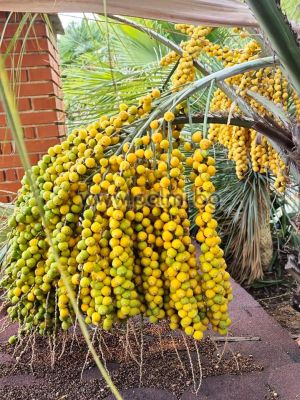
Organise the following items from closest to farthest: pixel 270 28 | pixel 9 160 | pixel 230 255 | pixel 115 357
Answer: pixel 270 28, pixel 115 357, pixel 9 160, pixel 230 255

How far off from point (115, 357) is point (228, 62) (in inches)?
59.0

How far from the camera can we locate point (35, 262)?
1261 mm

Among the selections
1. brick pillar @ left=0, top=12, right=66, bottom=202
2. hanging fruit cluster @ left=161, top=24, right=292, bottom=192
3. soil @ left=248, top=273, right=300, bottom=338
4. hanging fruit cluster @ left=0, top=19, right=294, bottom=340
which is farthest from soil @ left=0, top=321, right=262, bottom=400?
soil @ left=248, top=273, right=300, bottom=338

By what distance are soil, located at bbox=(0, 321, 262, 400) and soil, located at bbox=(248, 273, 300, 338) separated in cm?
226

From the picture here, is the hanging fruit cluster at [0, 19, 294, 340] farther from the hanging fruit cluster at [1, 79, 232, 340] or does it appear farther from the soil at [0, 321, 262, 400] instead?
the soil at [0, 321, 262, 400]

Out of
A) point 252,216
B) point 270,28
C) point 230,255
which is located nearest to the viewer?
point 270,28

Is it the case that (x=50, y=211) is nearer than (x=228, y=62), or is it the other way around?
(x=50, y=211)

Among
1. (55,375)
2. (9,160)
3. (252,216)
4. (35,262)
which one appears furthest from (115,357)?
(252,216)

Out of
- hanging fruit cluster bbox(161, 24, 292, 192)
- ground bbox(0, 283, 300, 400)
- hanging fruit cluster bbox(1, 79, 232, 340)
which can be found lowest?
ground bbox(0, 283, 300, 400)

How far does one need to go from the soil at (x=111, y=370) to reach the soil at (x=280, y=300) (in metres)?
2.26

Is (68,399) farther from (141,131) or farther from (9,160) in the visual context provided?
(9,160)

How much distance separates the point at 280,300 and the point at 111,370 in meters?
3.25

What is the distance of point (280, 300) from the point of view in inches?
176

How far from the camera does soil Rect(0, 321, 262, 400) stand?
146cm
